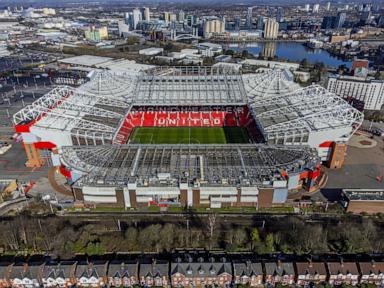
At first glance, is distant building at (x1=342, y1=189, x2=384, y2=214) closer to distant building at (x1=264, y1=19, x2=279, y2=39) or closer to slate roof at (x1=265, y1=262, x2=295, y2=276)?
slate roof at (x1=265, y1=262, x2=295, y2=276)

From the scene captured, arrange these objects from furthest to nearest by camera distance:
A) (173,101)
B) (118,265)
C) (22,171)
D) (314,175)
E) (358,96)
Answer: (358,96) < (173,101) < (22,171) < (314,175) < (118,265)

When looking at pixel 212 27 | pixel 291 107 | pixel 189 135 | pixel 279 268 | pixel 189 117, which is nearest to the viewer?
pixel 279 268

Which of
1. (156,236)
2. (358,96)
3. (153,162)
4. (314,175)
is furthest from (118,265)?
(358,96)

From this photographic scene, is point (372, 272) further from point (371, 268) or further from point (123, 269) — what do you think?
point (123, 269)

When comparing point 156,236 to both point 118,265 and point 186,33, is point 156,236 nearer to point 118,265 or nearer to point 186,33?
point 118,265

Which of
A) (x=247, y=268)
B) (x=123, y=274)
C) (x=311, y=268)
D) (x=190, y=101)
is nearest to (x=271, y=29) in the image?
(x=190, y=101)

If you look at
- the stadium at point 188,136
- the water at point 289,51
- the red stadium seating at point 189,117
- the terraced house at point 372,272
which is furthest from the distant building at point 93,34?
the terraced house at point 372,272
